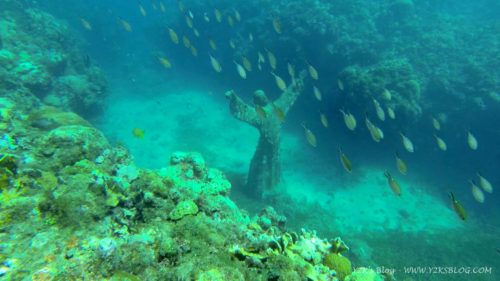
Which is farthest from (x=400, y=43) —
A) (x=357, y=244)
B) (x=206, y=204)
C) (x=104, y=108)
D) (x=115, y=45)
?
(x=115, y=45)

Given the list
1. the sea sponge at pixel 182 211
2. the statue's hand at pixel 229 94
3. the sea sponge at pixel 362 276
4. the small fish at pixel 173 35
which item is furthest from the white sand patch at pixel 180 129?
the sea sponge at pixel 362 276

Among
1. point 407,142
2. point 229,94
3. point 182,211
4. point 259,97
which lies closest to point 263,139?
Result: point 259,97

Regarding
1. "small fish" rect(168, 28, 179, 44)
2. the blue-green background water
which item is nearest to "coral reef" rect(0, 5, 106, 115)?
the blue-green background water

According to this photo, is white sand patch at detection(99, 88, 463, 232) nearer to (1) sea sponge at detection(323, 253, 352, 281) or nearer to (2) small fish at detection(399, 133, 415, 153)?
(2) small fish at detection(399, 133, 415, 153)

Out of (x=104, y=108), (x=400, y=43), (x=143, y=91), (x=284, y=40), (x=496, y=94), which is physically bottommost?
(x=104, y=108)

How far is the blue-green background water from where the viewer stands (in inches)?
457

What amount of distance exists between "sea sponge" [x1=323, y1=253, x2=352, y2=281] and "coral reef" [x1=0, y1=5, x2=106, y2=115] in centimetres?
1355

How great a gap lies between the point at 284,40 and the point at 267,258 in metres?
15.6

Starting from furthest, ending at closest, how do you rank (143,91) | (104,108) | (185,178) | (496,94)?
1. (143,91)
2. (104,108)
3. (496,94)
4. (185,178)

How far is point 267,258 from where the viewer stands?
2.96 metres

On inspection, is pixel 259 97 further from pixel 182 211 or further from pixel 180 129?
pixel 182 211

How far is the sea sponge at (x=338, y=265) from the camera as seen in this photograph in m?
3.78

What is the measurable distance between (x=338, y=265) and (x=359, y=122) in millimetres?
10444

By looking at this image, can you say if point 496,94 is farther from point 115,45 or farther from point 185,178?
point 115,45
